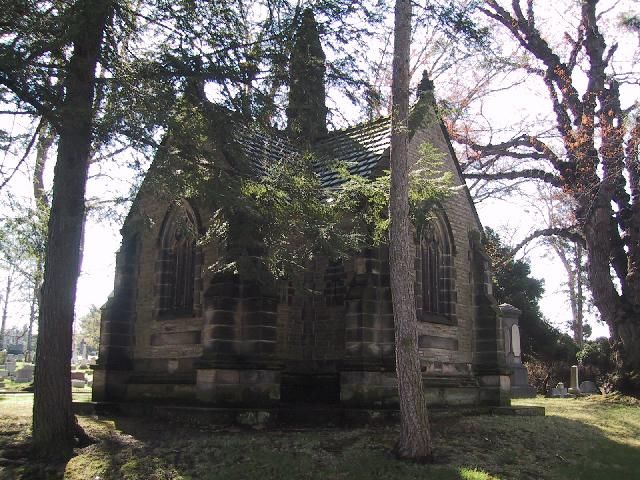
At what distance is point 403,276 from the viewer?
33.4ft

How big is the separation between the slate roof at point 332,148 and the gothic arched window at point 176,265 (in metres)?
2.60

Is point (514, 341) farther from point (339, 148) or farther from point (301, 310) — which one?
point (339, 148)

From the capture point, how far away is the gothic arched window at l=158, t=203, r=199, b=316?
1478 cm

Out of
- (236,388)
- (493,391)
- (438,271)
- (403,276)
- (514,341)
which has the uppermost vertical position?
(438,271)

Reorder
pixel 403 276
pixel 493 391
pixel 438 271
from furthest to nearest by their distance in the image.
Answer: pixel 493 391, pixel 438 271, pixel 403 276

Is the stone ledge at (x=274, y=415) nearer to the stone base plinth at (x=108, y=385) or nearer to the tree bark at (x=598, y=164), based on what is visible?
the stone base plinth at (x=108, y=385)

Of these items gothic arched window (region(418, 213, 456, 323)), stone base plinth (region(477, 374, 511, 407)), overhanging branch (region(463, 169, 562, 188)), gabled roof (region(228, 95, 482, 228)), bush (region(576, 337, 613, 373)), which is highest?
overhanging branch (region(463, 169, 562, 188))

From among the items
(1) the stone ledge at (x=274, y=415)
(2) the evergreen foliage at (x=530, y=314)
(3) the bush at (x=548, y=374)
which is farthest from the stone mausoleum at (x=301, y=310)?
(3) the bush at (x=548, y=374)

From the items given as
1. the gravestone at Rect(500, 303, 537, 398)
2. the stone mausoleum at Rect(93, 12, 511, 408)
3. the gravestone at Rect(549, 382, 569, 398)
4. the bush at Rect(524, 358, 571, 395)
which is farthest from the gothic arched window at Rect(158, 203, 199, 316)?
the bush at Rect(524, 358, 571, 395)

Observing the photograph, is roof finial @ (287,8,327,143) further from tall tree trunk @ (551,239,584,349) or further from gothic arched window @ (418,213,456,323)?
tall tree trunk @ (551,239,584,349)

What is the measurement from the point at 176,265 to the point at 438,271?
6.94 metres

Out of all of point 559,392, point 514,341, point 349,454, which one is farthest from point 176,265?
point 559,392

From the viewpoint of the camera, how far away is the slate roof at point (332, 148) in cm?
1091

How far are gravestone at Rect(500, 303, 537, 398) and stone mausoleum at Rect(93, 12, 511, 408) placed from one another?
300 inches
